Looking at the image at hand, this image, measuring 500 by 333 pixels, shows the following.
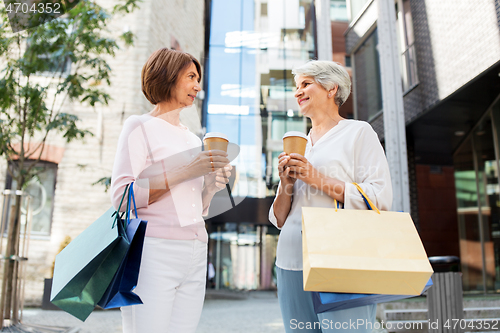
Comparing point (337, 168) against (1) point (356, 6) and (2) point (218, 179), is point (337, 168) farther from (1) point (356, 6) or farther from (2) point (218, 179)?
(1) point (356, 6)

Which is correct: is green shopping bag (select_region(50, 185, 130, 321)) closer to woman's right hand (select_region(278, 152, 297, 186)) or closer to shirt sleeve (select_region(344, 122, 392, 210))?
woman's right hand (select_region(278, 152, 297, 186))

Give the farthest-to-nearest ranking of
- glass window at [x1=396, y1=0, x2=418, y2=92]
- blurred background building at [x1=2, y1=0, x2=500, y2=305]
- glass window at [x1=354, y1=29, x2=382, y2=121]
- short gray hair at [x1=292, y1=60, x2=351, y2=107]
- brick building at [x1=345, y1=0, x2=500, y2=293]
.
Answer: glass window at [x1=354, y1=29, x2=382, y2=121] < glass window at [x1=396, y1=0, x2=418, y2=92] < blurred background building at [x1=2, y1=0, x2=500, y2=305] < brick building at [x1=345, y1=0, x2=500, y2=293] < short gray hair at [x1=292, y1=60, x2=351, y2=107]

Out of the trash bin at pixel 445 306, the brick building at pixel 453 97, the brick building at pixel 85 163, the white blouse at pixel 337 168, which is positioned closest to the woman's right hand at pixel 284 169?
the white blouse at pixel 337 168

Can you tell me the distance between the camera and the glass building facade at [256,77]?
33.9ft

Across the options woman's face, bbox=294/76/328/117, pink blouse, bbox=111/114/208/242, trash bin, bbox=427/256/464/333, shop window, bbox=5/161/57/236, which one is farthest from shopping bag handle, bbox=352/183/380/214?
shop window, bbox=5/161/57/236

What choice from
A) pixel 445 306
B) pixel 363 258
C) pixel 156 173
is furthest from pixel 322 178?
pixel 445 306

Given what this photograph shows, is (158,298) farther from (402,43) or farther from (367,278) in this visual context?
(402,43)

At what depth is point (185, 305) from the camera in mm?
1363

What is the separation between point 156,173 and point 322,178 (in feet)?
1.99

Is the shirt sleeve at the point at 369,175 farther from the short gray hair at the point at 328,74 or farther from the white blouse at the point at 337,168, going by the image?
the short gray hair at the point at 328,74

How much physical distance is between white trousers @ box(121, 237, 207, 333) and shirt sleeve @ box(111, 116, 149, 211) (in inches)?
6.3

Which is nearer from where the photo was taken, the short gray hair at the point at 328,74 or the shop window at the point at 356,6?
the short gray hair at the point at 328,74

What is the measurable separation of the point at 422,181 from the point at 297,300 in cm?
1070

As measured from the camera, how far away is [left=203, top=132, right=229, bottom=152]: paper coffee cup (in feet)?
4.47
